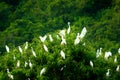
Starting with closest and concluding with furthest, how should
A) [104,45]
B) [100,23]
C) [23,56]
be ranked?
[23,56]
[104,45]
[100,23]

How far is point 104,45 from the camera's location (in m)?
27.9

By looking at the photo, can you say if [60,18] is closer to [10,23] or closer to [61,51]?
[10,23]

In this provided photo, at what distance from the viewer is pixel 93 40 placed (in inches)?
A: 1131

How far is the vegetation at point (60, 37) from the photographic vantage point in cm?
1498

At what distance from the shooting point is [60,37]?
52.0 ft

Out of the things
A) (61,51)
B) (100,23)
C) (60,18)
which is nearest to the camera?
(61,51)

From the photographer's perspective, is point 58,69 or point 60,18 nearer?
point 58,69

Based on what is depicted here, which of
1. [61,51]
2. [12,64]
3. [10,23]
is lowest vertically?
[10,23]

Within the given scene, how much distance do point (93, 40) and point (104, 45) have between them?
1077 millimetres

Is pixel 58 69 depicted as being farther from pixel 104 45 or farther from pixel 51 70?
pixel 104 45

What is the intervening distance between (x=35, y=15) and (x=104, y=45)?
30.9ft

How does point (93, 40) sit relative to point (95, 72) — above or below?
below

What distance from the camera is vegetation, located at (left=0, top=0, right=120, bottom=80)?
590 inches

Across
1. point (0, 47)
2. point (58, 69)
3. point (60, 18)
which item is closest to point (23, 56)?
point (58, 69)
